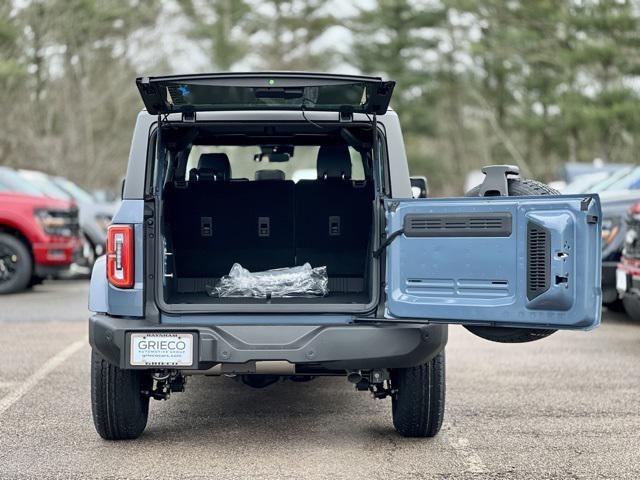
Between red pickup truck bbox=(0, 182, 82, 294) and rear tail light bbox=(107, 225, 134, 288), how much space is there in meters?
9.19

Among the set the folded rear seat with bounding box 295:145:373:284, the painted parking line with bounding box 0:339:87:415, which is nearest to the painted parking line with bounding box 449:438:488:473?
the folded rear seat with bounding box 295:145:373:284

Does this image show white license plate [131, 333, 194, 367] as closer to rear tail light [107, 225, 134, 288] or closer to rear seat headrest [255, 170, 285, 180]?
rear tail light [107, 225, 134, 288]

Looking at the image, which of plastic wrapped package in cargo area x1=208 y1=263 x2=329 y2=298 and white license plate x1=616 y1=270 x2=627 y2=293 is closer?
plastic wrapped package in cargo area x1=208 y1=263 x2=329 y2=298

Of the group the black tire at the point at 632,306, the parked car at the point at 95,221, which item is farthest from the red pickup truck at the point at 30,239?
the black tire at the point at 632,306

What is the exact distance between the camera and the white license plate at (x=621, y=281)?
9656 millimetres

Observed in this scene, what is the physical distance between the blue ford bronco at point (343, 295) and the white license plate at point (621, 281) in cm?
426

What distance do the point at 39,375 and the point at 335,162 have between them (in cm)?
299

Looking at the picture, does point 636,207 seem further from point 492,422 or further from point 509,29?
point 509,29

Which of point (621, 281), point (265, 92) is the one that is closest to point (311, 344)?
point (265, 92)

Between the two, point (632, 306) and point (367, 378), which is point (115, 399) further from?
point (632, 306)

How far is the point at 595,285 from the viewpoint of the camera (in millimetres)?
4844

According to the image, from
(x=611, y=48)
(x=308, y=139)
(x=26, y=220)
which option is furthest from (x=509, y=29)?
(x=308, y=139)

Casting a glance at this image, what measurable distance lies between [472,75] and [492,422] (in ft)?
150

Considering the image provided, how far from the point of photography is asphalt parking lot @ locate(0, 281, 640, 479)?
17.0 feet
